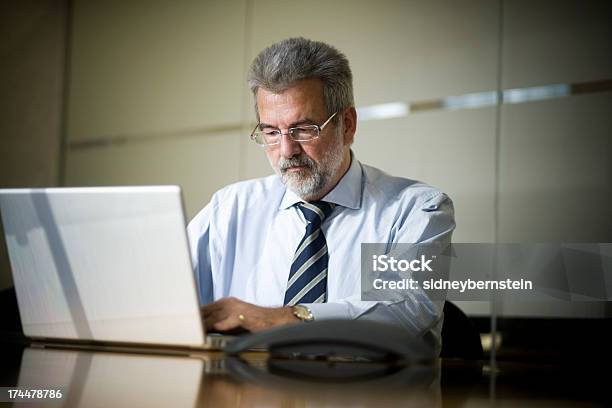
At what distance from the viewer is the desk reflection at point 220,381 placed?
0.71 m

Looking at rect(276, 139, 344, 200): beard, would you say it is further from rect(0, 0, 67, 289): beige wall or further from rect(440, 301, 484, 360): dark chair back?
rect(0, 0, 67, 289): beige wall

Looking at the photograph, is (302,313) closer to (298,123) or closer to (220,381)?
(220,381)

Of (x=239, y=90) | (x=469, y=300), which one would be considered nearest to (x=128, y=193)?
(x=469, y=300)

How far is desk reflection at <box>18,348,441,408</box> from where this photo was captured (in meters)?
0.71

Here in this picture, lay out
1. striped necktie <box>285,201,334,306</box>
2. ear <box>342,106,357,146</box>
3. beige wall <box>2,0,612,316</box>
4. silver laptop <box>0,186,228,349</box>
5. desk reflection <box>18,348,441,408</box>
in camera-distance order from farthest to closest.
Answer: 1. beige wall <box>2,0,612,316</box>
2. ear <box>342,106,357,146</box>
3. striped necktie <box>285,201,334,306</box>
4. silver laptop <box>0,186,228,349</box>
5. desk reflection <box>18,348,441,408</box>

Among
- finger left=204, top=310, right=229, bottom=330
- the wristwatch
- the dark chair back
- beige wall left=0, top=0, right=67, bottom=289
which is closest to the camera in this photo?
finger left=204, top=310, right=229, bottom=330

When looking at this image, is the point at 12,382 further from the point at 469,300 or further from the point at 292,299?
the point at 469,300

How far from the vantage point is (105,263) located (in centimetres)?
116

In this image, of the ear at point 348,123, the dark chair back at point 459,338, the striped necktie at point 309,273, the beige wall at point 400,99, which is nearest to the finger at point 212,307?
the striped necktie at point 309,273

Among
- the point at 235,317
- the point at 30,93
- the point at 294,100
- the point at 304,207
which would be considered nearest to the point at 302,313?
the point at 235,317

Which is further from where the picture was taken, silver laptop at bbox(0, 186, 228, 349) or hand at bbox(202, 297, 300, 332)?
hand at bbox(202, 297, 300, 332)

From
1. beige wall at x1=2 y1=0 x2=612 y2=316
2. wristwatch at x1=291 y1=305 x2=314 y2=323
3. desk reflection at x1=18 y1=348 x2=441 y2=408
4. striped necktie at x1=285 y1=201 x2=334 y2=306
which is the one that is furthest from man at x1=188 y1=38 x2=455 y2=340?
desk reflection at x1=18 y1=348 x2=441 y2=408

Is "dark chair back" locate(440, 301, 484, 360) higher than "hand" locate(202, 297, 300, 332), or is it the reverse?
"hand" locate(202, 297, 300, 332)

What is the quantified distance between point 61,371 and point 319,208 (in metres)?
1.09
